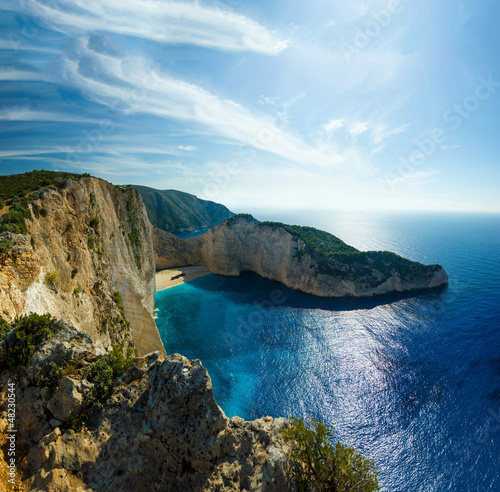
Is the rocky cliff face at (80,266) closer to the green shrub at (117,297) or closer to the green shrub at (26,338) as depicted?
the green shrub at (117,297)

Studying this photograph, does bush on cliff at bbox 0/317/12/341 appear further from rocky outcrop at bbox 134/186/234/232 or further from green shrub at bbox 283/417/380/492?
rocky outcrop at bbox 134/186/234/232

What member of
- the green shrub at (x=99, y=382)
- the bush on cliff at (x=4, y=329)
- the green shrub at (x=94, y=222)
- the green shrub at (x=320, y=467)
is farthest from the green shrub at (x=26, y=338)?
the green shrub at (x=94, y=222)

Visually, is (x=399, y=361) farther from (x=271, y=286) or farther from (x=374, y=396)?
(x=271, y=286)

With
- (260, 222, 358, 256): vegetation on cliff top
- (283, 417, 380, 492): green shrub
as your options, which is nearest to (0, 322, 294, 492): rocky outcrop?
(283, 417, 380, 492): green shrub

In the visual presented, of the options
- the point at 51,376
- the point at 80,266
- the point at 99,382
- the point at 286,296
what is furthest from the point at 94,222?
the point at 286,296

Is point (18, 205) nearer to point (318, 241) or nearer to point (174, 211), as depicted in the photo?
point (318, 241)
